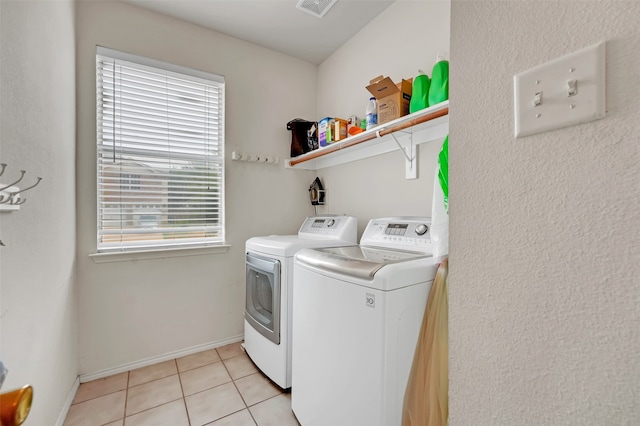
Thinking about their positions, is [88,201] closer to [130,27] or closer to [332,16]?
[130,27]

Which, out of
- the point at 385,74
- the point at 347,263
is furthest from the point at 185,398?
the point at 385,74

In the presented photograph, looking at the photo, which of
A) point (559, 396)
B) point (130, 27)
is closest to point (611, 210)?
point (559, 396)

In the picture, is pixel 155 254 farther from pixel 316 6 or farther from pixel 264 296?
pixel 316 6

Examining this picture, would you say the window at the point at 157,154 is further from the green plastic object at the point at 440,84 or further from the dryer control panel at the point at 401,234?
the green plastic object at the point at 440,84

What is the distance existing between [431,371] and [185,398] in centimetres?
155

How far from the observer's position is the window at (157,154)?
1.98m

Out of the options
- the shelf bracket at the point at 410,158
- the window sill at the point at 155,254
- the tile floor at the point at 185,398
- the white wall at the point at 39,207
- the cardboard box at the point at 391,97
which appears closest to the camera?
the white wall at the point at 39,207

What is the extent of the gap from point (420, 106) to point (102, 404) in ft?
8.56

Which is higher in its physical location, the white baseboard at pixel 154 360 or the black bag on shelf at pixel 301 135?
the black bag on shelf at pixel 301 135

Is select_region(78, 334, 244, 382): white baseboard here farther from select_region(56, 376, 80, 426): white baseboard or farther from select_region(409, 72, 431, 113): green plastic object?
select_region(409, 72, 431, 113): green plastic object

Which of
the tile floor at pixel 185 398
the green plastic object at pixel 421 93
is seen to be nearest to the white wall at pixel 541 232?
the green plastic object at pixel 421 93

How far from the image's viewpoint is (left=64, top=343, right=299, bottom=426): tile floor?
155cm

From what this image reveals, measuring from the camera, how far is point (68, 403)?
162 centimetres

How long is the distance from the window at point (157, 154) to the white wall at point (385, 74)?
3.46 ft
